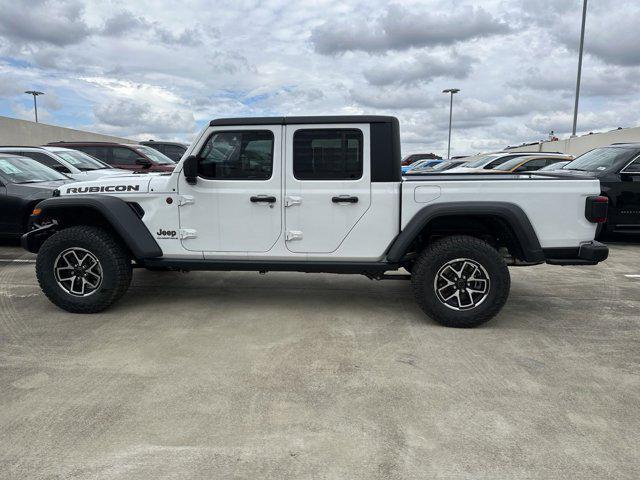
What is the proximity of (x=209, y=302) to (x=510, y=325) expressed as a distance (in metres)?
2.97

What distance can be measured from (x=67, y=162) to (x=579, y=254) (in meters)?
9.33

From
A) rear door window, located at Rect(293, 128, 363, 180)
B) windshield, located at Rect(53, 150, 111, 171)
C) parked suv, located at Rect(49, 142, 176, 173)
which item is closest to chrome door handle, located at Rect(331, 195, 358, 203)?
rear door window, located at Rect(293, 128, 363, 180)

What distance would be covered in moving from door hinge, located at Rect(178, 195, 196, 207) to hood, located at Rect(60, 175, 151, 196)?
1.14 feet

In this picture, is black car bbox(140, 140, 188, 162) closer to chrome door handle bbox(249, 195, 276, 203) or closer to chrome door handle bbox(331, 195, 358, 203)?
chrome door handle bbox(249, 195, 276, 203)

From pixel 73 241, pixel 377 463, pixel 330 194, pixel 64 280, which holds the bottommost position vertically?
pixel 377 463

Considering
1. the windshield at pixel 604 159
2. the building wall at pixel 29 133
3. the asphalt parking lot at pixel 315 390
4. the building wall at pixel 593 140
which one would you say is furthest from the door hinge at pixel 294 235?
the building wall at pixel 29 133

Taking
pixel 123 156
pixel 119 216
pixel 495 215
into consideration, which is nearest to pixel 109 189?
pixel 119 216

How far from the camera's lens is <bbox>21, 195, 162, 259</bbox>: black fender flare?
4340mm

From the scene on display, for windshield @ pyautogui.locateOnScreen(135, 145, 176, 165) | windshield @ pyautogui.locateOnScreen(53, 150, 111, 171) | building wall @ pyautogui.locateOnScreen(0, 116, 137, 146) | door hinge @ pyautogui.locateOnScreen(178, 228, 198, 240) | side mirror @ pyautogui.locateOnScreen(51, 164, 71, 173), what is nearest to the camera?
door hinge @ pyautogui.locateOnScreen(178, 228, 198, 240)

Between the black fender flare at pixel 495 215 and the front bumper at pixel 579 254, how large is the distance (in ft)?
0.39

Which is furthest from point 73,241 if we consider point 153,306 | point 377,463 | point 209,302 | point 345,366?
point 377,463

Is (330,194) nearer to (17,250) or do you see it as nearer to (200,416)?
(200,416)

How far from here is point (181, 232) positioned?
4.46m

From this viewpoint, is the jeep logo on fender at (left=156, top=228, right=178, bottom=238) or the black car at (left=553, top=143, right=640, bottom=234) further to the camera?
the black car at (left=553, top=143, right=640, bottom=234)
